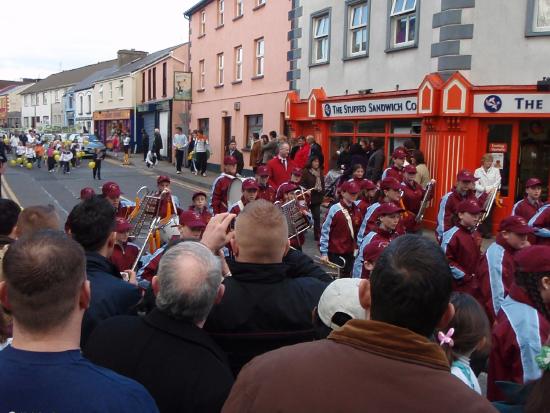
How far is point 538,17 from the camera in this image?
1288 cm

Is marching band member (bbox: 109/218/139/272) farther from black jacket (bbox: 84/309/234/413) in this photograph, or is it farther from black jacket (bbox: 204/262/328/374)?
black jacket (bbox: 84/309/234/413)

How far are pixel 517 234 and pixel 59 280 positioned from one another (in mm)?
4277

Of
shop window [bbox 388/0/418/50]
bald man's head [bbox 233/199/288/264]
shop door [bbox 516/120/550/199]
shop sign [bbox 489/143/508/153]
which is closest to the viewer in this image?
bald man's head [bbox 233/199/288/264]

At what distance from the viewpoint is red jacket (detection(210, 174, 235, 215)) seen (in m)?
9.07

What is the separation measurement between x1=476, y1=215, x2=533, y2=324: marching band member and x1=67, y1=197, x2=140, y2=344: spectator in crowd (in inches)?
115

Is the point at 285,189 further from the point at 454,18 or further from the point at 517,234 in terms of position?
the point at 454,18

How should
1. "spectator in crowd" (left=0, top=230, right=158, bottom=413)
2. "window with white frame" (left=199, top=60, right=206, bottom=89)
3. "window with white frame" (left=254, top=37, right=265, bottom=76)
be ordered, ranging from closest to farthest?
"spectator in crowd" (left=0, top=230, right=158, bottom=413) < "window with white frame" (left=254, top=37, right=265, bottom=76) < "window with white frame" (left=199, top=60, right=206, bottom=89)

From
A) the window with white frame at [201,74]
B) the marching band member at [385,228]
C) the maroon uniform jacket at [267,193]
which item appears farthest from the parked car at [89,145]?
the marching band member at [385,228]

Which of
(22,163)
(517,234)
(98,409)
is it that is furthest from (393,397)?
A: (22,163)

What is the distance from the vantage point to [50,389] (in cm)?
186

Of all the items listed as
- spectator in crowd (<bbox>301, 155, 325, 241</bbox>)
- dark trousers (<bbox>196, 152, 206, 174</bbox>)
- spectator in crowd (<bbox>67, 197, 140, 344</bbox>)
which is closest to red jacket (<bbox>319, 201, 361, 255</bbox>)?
spectator in crowd (<bbox>67, 197, 140, 344</bbox>)

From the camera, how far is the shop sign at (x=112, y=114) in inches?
1799

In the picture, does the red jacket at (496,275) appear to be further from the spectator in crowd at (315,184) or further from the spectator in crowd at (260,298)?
the spectator in crowd at (315,184)

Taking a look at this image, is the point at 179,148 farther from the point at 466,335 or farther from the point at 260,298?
the point at 466,335
